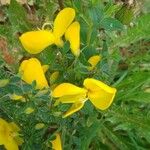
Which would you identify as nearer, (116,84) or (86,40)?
(86,40)

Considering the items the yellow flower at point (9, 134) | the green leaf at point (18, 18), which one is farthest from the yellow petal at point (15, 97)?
the green leaf at point (18, 18)

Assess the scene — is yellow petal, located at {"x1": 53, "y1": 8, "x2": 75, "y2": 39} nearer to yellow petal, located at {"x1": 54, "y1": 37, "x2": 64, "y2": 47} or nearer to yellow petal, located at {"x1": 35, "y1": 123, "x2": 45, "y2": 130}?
yellow petal, located at {"x1": 54, "y1": 37, "x2": 64, "y2": 47}

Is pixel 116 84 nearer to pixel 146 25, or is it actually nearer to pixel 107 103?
pixel 146 25

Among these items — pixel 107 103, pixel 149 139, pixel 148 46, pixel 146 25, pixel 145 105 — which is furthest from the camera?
pixel 148 46

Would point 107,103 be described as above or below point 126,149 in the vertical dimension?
above

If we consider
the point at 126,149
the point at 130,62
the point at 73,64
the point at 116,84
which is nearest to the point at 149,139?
the point at 126,149

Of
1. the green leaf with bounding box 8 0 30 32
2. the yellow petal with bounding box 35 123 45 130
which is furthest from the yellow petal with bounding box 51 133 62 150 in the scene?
the green leaf with bounding box 8 0 30 32

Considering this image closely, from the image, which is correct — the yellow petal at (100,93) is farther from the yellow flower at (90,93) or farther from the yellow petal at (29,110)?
the yellow petal at (29,110)

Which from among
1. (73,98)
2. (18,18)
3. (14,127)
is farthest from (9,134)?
(18,18)

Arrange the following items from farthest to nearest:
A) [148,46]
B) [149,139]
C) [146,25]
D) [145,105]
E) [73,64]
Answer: [148,46] → [145,105] → [149,139] → [146,25] → [73,64]
